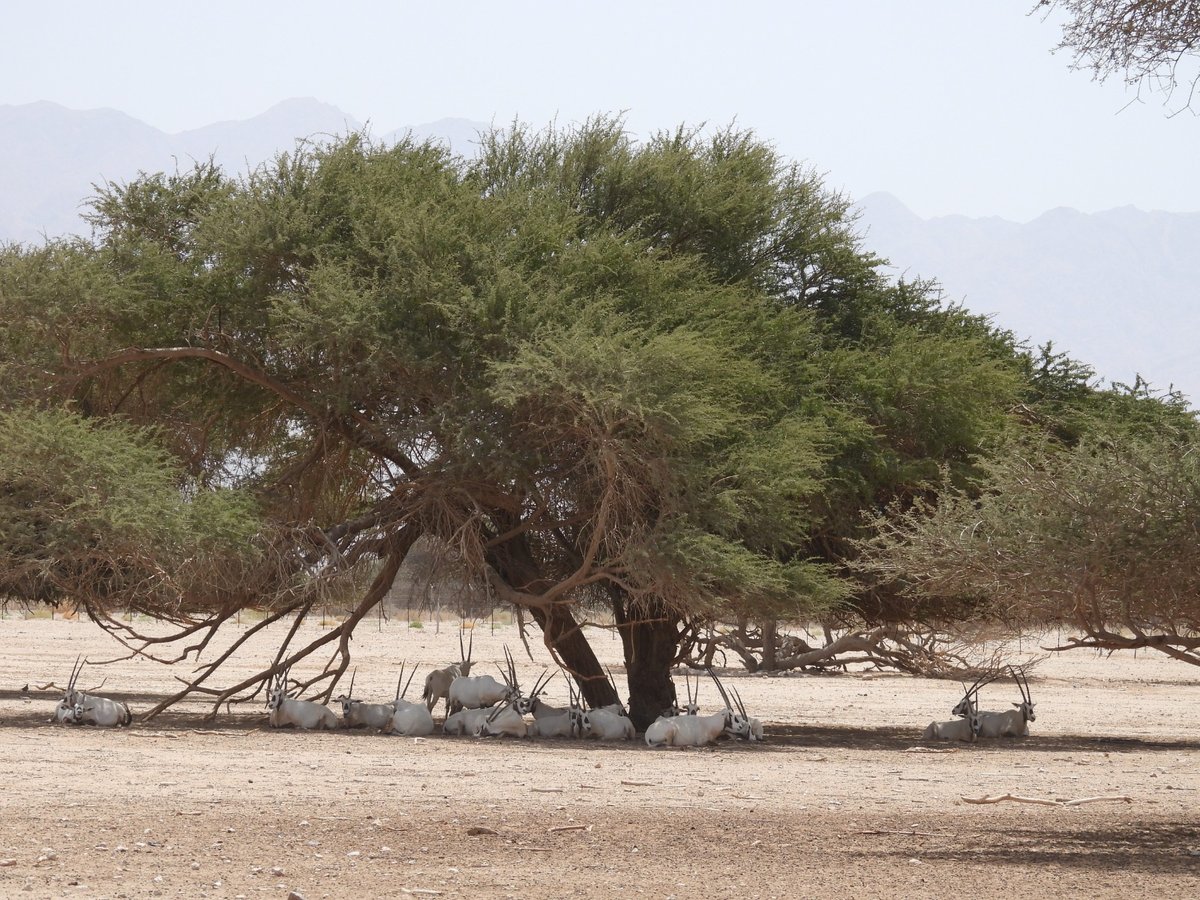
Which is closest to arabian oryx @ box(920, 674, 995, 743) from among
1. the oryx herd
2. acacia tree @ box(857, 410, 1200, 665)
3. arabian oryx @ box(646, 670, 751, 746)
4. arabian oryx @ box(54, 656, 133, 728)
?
the oryx herd

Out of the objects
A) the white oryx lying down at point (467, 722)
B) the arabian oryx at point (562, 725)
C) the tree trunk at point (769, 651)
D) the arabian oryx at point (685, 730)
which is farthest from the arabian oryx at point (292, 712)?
the tree trunk at point (769, 651)

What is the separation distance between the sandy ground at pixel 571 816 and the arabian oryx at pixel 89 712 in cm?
41

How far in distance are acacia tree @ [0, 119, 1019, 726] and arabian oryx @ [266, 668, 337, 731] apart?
0.45 meters

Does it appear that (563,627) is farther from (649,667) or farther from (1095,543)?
(1095,543)

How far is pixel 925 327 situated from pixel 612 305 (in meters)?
6.62

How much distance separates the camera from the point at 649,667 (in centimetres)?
2361

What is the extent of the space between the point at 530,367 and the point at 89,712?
27.3ft

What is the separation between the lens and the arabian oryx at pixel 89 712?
20.9 metres

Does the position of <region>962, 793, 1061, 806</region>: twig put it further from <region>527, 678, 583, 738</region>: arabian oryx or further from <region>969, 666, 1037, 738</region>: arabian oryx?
<region>969, 666, 1037, 738</region>: arabian oryx

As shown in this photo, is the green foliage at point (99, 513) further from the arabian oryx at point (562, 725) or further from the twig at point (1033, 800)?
the twig at point (1033, 800)

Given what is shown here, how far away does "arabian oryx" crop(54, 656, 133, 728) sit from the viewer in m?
20.9

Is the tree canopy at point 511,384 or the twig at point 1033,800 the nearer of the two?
the twig at point 1033,800

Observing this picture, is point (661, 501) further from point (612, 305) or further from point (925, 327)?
point (925, 327)

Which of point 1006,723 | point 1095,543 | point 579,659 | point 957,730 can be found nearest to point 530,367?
point 579,659
